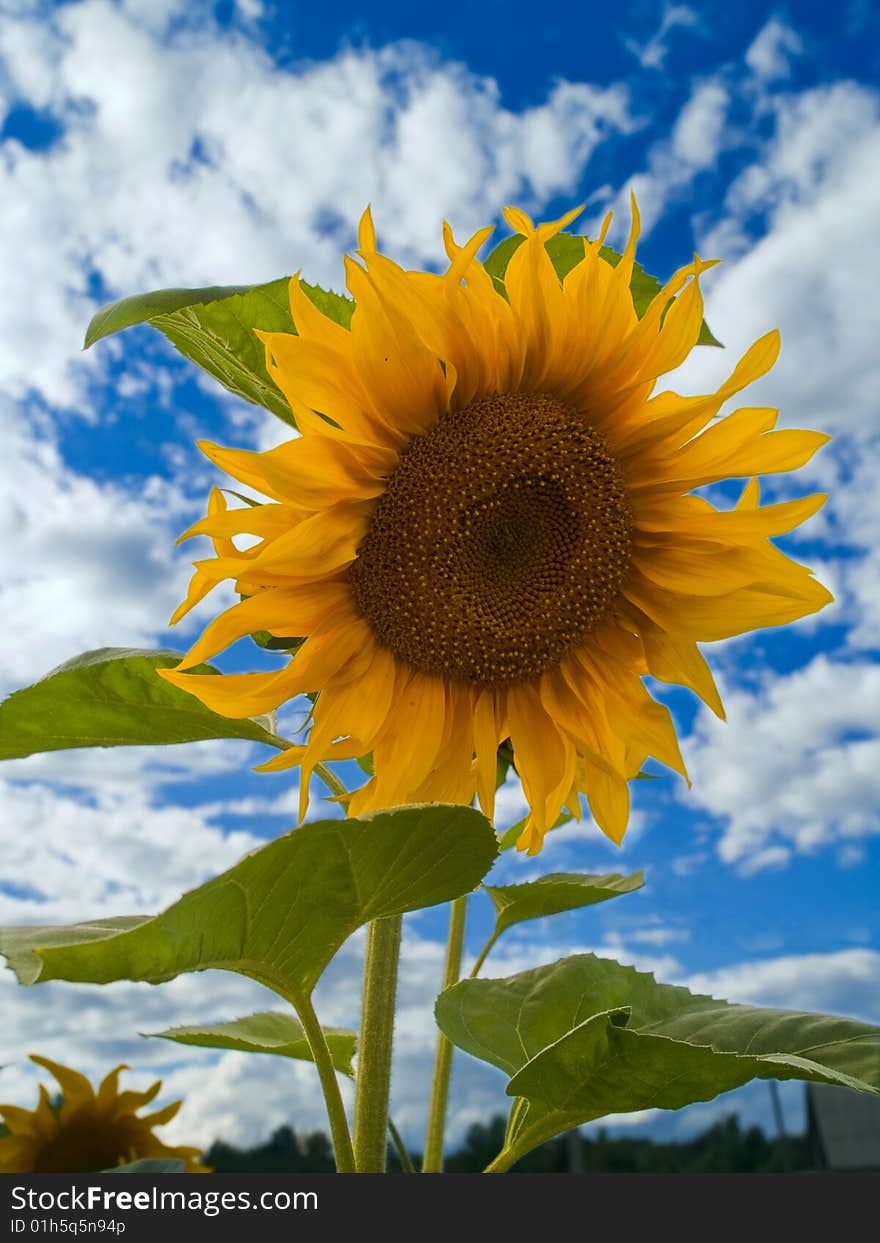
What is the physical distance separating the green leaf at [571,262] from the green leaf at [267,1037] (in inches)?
56.4

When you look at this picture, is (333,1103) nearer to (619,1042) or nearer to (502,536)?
(619,1042)

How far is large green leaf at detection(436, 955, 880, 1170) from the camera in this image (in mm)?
1429

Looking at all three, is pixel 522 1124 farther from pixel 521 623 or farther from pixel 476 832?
pixel 521 623

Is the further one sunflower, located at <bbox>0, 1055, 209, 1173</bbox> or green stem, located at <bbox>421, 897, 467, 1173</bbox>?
sunflower, located at <bbox>0, 1055, 209, 1173</bbox>

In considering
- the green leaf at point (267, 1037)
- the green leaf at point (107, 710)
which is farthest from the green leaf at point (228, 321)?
the green leaf at point (267, 1037)

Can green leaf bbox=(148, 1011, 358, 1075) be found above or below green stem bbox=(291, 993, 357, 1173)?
above

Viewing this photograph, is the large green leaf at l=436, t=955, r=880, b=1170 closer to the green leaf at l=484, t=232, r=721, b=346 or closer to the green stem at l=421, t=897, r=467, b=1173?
the green stem at l=421, t=897, r=467, b=1173

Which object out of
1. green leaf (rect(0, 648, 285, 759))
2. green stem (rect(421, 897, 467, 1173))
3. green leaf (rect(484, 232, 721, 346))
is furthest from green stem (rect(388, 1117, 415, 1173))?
green leaf (rect(484, 232, 721, 346))

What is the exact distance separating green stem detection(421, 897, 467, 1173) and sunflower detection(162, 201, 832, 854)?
34 centimetres

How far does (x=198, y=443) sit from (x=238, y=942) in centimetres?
73

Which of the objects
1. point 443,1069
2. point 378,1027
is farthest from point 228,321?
point 443,1069

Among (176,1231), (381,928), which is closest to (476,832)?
(381,928)

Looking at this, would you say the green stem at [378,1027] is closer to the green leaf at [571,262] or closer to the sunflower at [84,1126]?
the green leaf at [571,262]

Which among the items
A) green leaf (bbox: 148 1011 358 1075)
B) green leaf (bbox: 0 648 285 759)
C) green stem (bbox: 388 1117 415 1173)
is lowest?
green stem (bbox: 388 1117 415 1173)
